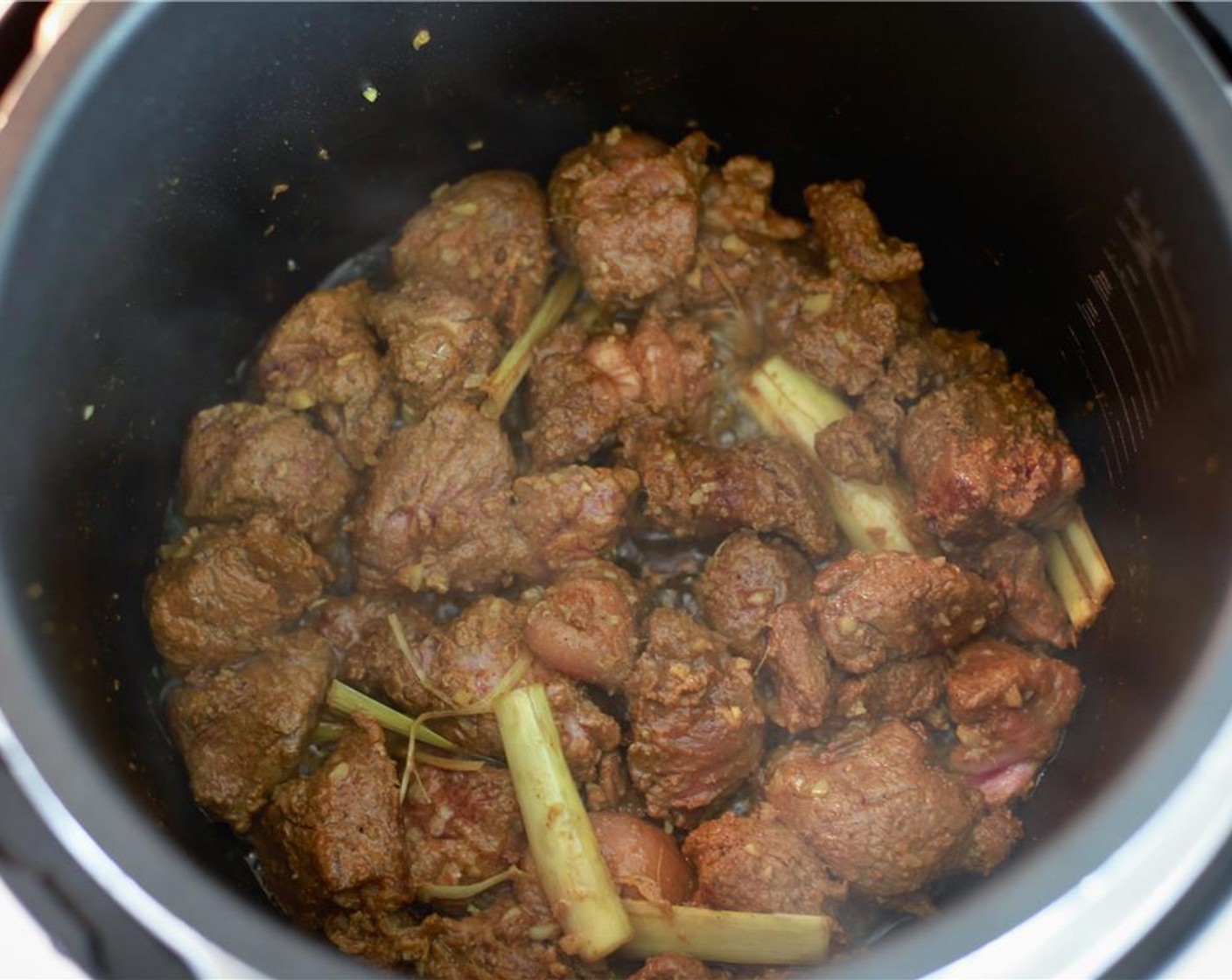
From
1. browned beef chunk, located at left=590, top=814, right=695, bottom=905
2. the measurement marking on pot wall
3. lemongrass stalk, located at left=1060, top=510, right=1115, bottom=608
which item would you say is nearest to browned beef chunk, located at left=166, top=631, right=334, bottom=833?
browned beef chunk, located at left=590, top=814, right=695, bottom=905

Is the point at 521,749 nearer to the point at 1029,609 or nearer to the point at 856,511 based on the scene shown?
the point at 856,511

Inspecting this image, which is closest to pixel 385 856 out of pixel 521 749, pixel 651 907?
pixel 521 749

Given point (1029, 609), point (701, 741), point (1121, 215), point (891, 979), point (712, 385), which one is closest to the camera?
point (891, 979)

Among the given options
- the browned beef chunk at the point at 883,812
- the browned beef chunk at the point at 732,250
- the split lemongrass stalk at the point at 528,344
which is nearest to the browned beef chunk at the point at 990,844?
the browned beef chunk at the point at 883,812

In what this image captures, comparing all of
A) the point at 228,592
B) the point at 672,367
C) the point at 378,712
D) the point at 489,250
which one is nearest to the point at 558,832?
the point at 378,712

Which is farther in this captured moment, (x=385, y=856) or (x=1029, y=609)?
(x=1029, y=609)

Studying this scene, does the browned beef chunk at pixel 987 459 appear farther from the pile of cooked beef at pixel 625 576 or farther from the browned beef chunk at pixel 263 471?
the browned beef chunk at pixel 263 471

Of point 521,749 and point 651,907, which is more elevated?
point 521,749
